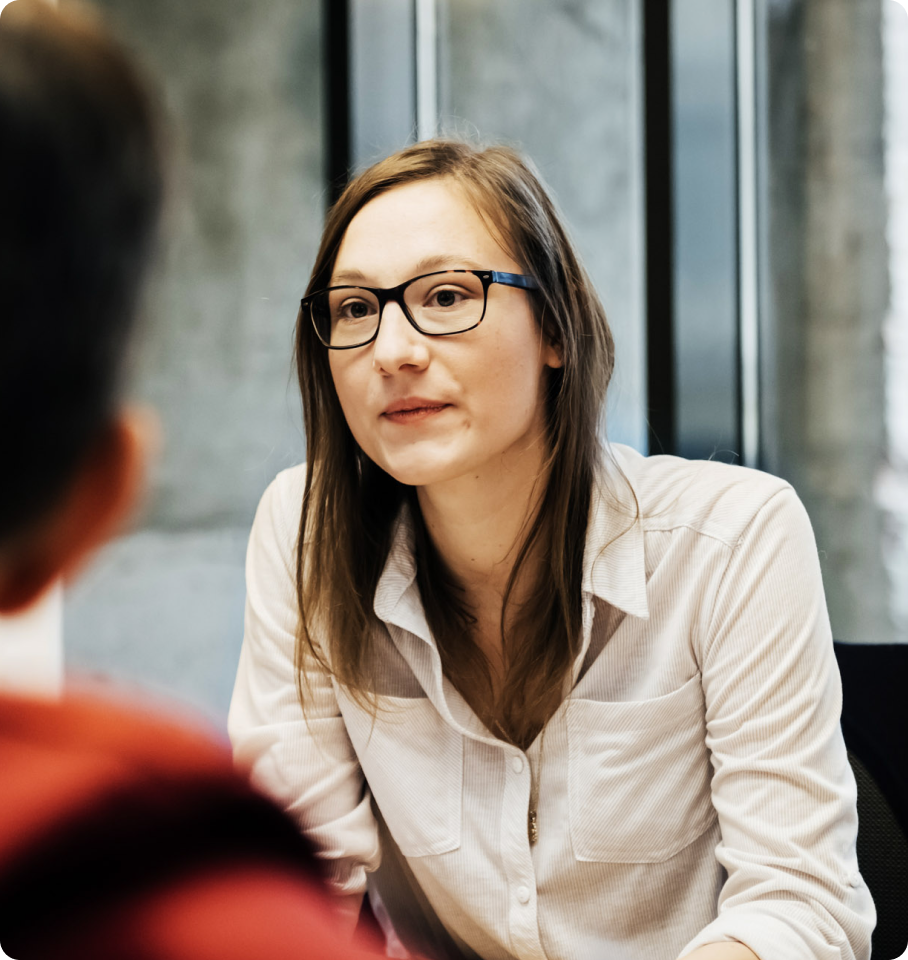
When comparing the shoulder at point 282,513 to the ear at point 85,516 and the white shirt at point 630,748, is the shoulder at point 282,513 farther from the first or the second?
the ear at point 85,516

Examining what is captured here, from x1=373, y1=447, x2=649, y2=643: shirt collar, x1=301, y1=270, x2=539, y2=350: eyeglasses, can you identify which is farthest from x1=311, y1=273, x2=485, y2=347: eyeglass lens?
x1=373, y1=447, x2=649, y2=643: shirt collar

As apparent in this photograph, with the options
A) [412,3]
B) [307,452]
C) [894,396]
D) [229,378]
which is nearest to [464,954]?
[307,452]

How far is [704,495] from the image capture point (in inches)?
44.2

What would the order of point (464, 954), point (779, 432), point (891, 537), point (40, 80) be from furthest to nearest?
point (779, 432)
point (891, 537)
point (464, 954)
point (40, 80)

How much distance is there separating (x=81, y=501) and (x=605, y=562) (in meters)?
0.97

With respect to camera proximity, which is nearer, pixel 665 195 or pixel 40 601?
pixel 40 601

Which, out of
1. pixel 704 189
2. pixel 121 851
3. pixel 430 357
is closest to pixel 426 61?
pixel 704 189

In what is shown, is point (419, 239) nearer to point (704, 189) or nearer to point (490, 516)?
point (490, 516)

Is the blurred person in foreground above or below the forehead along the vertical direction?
below

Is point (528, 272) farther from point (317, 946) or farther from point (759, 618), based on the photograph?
point (317, 946)

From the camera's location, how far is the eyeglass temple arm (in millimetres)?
1057

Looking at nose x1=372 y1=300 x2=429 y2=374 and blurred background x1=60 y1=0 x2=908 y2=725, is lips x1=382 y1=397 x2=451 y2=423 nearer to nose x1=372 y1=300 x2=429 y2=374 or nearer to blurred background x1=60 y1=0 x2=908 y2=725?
nose x1=372 y1=300 x2=429 y2=374

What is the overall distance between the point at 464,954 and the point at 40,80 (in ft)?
3.88

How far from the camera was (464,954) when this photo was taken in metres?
1.15
